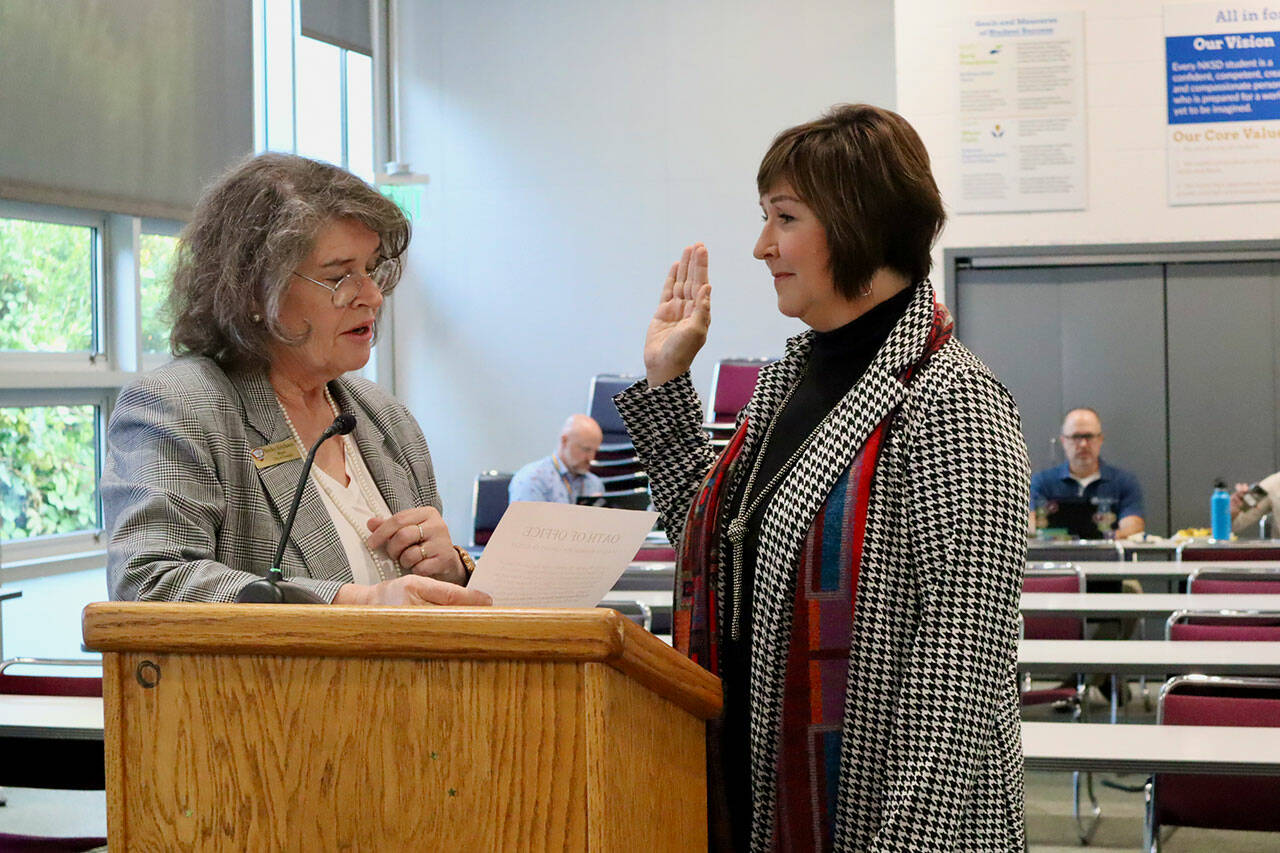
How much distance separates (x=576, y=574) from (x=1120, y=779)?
4.32m

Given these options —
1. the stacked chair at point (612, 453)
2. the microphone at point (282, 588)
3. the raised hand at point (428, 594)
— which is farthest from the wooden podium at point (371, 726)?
the stacked chair at point (612, 453)

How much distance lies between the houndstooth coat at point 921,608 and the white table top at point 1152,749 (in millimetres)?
1141

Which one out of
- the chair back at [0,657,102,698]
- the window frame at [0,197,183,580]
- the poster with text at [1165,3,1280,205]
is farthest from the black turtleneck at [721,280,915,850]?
the poster with text at [1165,3,1280,205]

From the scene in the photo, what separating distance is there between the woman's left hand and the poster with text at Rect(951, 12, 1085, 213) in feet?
21.9

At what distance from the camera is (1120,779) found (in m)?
5.00

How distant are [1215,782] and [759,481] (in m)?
1.97

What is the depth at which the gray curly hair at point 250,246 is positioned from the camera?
1.56 m

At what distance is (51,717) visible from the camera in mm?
2850

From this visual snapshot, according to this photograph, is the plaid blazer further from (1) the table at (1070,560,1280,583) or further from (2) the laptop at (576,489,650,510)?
(2) the laptop at (576,489,650,510)

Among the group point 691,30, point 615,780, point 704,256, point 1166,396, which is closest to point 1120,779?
point 1166,396

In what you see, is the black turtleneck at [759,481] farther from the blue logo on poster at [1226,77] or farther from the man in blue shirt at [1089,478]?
the blue logo on poster at [1226,77]

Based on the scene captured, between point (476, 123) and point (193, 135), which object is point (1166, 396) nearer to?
point (476, 123)

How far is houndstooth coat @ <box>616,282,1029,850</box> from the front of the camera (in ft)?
4.39

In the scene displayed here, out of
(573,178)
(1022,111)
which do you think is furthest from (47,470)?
(1022,111)
